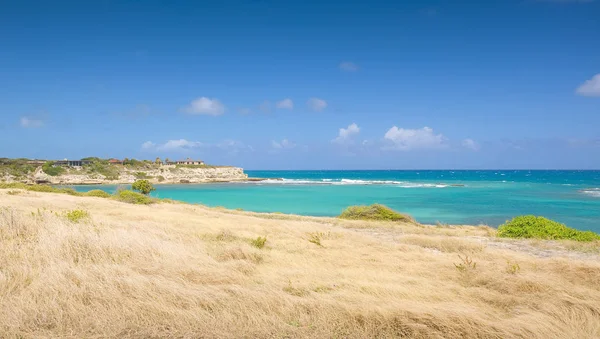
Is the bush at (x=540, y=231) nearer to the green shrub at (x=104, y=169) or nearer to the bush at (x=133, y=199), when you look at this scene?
the bush at (x=133, y=199)

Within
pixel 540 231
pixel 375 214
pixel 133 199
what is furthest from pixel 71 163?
pixel 540 231

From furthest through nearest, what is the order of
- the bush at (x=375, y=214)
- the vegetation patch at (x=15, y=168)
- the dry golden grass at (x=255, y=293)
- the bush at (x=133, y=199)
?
1. the vegetation patch at (x=15, y=168)
2. the bush at (x=133, y=199)
3. the bush at (x=375, y=214)
4. the dry golden grass at (x=255, y=293)

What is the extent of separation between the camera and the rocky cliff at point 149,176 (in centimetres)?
11238

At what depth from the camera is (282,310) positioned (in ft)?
19.4

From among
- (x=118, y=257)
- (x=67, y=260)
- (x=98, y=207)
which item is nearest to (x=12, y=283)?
(x=67, y=260)

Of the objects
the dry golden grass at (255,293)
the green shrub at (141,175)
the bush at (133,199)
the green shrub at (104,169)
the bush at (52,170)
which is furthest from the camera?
the green shrub at (141,175)

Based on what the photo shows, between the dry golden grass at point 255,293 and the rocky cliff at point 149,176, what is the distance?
4526 inches

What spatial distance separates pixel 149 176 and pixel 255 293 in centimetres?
13936

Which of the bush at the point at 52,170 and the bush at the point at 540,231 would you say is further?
the bush at the point at 52,170

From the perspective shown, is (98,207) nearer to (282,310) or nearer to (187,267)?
(187,267)

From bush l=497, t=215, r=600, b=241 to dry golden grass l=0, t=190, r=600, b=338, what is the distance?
32.7 feet

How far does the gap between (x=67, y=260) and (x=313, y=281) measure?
493 centimetres

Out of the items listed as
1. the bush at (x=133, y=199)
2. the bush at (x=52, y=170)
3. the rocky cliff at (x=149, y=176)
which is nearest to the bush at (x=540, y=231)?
the bush at (x=133, y=199)

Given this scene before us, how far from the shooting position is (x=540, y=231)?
18.8m
